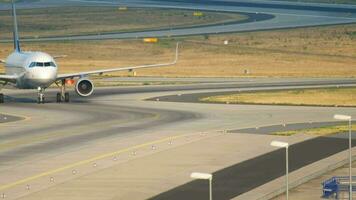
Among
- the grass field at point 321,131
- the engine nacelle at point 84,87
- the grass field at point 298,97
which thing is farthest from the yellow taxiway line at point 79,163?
the engine nacelle at point 84,87

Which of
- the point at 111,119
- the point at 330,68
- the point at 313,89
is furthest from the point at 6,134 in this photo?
the point at 330,68

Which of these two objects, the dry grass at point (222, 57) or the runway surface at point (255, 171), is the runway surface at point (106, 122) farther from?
the dry grass at point (222, 57)

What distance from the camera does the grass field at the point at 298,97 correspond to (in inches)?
4788

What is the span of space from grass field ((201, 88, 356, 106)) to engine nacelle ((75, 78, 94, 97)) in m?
11.4

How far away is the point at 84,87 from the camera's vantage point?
12250cm

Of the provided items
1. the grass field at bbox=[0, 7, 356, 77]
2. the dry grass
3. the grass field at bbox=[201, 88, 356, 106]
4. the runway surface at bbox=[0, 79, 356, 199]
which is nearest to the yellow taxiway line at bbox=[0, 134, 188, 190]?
the runway surface at bbox=[0, 79, 356, 199]

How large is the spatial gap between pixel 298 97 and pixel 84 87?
70.4ft

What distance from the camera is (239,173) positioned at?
245 feet

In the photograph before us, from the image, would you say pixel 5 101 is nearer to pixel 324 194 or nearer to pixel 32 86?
pixel 32 86

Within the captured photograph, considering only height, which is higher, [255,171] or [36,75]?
[36,75]

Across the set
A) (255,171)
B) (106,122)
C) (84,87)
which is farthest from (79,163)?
(84,87)

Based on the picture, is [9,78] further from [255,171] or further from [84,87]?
[255,171]

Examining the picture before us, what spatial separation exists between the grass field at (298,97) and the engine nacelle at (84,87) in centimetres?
1140

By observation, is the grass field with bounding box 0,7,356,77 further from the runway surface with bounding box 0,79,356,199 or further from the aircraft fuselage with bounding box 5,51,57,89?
the aircraft fuselage with bounding box 5,51,57,89
